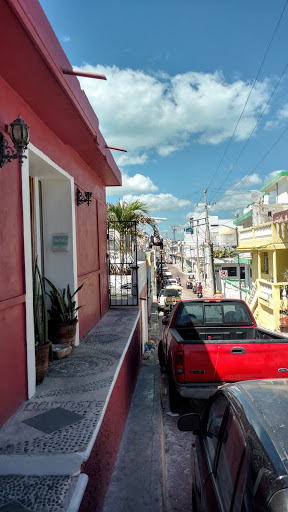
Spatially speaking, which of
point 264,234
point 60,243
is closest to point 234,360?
point 60,243

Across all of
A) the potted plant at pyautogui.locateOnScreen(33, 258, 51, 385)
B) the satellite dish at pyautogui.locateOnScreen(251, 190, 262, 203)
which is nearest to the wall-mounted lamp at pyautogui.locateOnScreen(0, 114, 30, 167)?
the potted plant at pyautogui.locateOnScreen(33, 258, 51, 385)

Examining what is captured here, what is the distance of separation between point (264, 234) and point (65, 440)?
2010cm

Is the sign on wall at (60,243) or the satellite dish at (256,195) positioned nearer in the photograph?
the sign on wall at (60,243)

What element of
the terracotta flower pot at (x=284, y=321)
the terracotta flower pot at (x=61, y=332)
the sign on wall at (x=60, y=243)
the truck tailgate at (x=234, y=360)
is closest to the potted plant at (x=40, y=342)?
the terracotta flower pot at (x=61, y=332)

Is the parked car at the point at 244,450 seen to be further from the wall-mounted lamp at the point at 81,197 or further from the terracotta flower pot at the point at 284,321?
the terracotta flower pot at the point at 284,321

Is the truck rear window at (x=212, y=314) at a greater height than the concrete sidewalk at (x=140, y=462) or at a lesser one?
greater

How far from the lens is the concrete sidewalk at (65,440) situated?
2.59 metres

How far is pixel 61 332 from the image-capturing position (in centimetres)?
578

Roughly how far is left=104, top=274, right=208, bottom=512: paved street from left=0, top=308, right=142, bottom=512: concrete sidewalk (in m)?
0.16

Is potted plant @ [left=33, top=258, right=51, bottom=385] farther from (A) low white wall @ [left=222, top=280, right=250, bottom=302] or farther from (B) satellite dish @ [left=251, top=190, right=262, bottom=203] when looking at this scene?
(B) satellite dish @ [left=251, top=190, right=262, bottom=203]

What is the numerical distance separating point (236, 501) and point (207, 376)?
3.42 m

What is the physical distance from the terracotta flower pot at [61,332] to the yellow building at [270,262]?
Answer: 43.0ft

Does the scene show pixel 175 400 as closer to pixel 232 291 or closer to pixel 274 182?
pixel 274 182

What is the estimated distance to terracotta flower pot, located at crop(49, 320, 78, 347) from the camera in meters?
5.78
